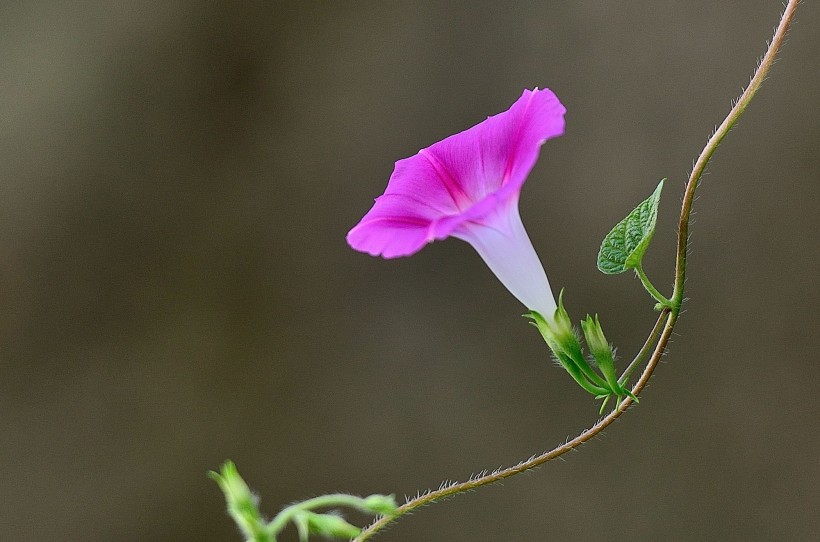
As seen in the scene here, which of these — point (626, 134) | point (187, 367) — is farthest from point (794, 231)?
point (187, 367)

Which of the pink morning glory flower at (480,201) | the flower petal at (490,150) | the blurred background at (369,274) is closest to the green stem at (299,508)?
the pink morning glory flower at (480,201)

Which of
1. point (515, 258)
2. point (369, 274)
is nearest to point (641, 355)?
point (515, 258)

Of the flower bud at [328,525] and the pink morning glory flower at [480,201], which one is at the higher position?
the pink morning glory flower at [480,201]

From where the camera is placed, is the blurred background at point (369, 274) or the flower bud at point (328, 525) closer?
the flower bud at point (328, 525)

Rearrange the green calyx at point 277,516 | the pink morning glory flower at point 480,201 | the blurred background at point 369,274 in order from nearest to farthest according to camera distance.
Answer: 1. the green calyx at point 277,516
2. the pink morning glory flower at point 480,201
3. the blurred background at point 369,274

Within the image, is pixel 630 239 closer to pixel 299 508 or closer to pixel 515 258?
pixel 515 258

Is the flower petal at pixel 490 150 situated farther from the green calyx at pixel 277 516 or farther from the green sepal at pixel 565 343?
the green calyx at pixel 277 516
